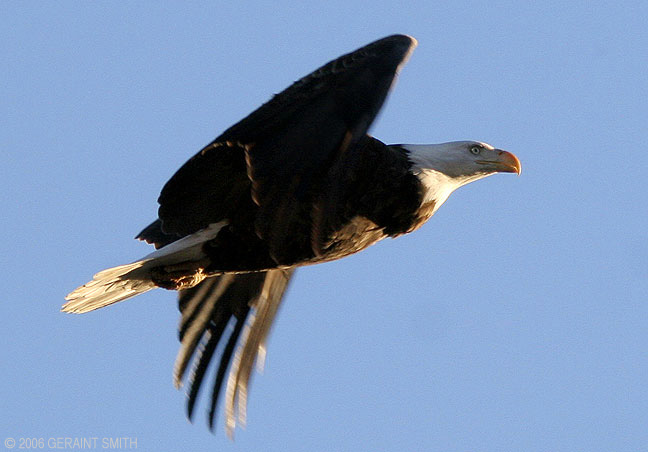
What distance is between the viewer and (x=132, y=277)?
8.50m

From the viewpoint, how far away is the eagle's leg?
8.40 metres

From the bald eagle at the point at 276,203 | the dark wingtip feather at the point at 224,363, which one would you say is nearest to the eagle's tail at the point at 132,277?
the bald eagle at the point at 276,203

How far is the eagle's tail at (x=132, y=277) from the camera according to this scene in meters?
8.27

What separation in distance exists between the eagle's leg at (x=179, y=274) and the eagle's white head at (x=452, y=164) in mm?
1456

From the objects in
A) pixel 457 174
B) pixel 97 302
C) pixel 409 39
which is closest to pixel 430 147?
pixel 457 174

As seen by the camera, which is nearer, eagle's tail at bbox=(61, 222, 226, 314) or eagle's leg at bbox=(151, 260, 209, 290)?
eagle's tail at bbox=(61, 222, 226, 314)

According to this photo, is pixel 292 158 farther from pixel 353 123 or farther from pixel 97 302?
pixel 97 302

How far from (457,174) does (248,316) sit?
1.89 meters

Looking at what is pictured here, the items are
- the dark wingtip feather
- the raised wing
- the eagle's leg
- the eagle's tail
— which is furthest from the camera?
the dark wingtip feather

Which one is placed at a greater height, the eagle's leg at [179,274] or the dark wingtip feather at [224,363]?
the eagle's leg at [179,274]

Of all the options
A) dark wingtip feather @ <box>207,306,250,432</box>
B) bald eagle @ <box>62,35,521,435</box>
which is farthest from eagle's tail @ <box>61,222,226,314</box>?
dark wingtip feather @ <box>207,306,250,432</box>

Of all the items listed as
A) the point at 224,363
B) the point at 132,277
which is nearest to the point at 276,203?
the point at 132,277

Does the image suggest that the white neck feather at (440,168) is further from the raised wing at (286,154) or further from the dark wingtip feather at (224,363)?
the dark wingtip feather at (224,363)

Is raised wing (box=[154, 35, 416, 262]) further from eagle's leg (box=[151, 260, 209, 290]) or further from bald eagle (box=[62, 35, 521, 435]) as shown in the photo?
eagle's leg (box=[151, 260, 209, 290])
